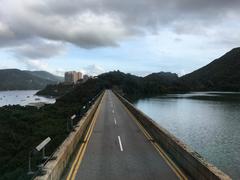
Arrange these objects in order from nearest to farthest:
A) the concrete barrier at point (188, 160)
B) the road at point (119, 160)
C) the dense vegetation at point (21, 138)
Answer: the concrete barrier at point (188, 160) → the road at point (119, 160) → the dense vegetation at point (21, 138)

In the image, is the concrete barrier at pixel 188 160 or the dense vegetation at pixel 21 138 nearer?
the concrete barrier at pixel 188 160

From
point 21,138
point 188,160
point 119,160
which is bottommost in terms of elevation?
point 21,138

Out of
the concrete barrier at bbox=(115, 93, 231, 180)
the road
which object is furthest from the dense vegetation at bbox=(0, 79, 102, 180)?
the concrete barrier at bbox=(115, 93, 231, 180)

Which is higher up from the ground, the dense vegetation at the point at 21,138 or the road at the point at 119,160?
the road at the point at 119,160

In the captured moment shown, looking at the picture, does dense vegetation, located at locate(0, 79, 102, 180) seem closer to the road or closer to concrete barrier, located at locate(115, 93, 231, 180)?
the road

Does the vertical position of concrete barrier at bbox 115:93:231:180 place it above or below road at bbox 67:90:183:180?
above

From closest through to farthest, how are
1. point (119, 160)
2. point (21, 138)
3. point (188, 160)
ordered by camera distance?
point (188, 160) → point (119, 160) → point (21, 138)

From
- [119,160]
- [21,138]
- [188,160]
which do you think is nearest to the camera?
[188,160]

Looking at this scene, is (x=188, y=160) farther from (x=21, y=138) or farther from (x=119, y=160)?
(x=21, y=138)

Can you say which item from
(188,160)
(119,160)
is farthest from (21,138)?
(188,160)

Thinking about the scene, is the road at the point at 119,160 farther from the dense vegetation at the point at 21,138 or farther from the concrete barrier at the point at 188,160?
the dense vegetation at the point at 21,138

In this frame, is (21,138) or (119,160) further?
(21,138)

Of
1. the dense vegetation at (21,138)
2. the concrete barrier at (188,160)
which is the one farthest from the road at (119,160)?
the dense vegetation at (21,138)

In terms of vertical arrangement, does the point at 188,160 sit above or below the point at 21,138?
above
